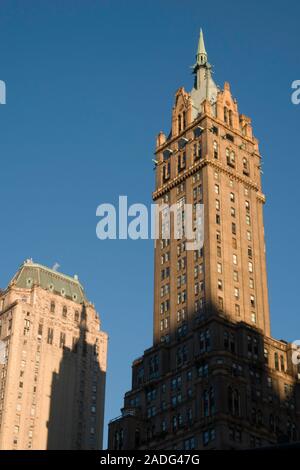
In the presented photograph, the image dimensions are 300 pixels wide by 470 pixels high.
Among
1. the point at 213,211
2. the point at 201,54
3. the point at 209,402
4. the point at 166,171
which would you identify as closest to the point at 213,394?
the point at 209,402

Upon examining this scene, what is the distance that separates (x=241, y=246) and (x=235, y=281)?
26.9 ft

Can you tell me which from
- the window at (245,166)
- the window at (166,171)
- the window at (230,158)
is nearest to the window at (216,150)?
the window at (230,158)

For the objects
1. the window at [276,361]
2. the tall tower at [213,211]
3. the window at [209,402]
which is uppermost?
the tall tower at [213,211]

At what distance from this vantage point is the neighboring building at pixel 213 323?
13125 cm

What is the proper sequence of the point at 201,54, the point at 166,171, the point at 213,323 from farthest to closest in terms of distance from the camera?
the point at 201,54 → the point at 166,171 → the point at 213,323

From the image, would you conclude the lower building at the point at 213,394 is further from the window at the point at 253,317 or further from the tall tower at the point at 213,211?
the tall tower at the point at 213,211

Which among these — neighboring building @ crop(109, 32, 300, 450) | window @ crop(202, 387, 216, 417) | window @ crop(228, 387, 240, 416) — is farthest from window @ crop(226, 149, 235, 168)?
window @ crop(202, 387, 216, 417)

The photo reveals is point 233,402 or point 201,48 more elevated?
point 201,48

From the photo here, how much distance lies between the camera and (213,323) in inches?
5428

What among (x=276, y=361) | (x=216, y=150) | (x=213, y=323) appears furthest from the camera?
(x=216, y=150)

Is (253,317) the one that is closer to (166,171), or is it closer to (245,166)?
(245,166)

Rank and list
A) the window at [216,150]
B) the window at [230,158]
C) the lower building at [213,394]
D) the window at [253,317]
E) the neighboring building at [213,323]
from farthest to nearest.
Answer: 1. the window at [230,158]
2. the window at [216,150]
3. the window at [253,317]
4. the neighboring building at [213,323]
5. the lower building at [213,394]

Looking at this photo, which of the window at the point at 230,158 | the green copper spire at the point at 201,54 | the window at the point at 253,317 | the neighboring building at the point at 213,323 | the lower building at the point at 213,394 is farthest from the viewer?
the green copper spire at the point at 201,54
